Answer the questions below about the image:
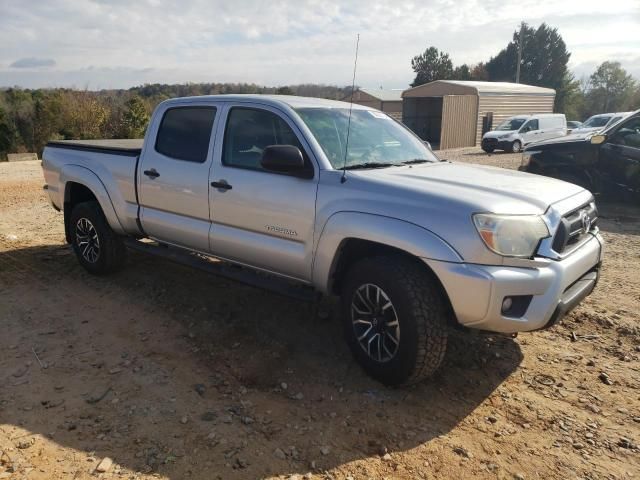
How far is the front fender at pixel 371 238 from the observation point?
3145 millimetres

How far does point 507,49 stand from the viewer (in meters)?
61.0

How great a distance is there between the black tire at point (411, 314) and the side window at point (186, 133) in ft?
6.67

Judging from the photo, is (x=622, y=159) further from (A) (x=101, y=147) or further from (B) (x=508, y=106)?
(B) (x=508, y=106)

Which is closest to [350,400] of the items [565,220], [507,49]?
[565,220]

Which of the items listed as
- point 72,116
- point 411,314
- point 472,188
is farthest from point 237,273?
point 72,116

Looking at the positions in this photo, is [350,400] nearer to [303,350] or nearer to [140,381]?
[303,350]

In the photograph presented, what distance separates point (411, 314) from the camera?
3.22 metres

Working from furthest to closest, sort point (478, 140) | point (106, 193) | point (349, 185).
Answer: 1. point (478, 140)
2. point (106, 193)
3. point (349, 185)

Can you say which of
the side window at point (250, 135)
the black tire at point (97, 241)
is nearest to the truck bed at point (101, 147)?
the black tire at point (97, 241)

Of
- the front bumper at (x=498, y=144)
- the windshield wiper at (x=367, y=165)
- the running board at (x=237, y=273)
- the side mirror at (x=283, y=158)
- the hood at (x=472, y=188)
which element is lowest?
the running board at (x=237, y=273)

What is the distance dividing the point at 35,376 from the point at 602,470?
3670 millimetres

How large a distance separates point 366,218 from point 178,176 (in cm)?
207

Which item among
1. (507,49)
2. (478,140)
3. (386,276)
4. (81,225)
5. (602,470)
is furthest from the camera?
(507,49)

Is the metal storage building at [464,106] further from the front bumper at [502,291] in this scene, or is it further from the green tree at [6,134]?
the green tree at [6,134]
